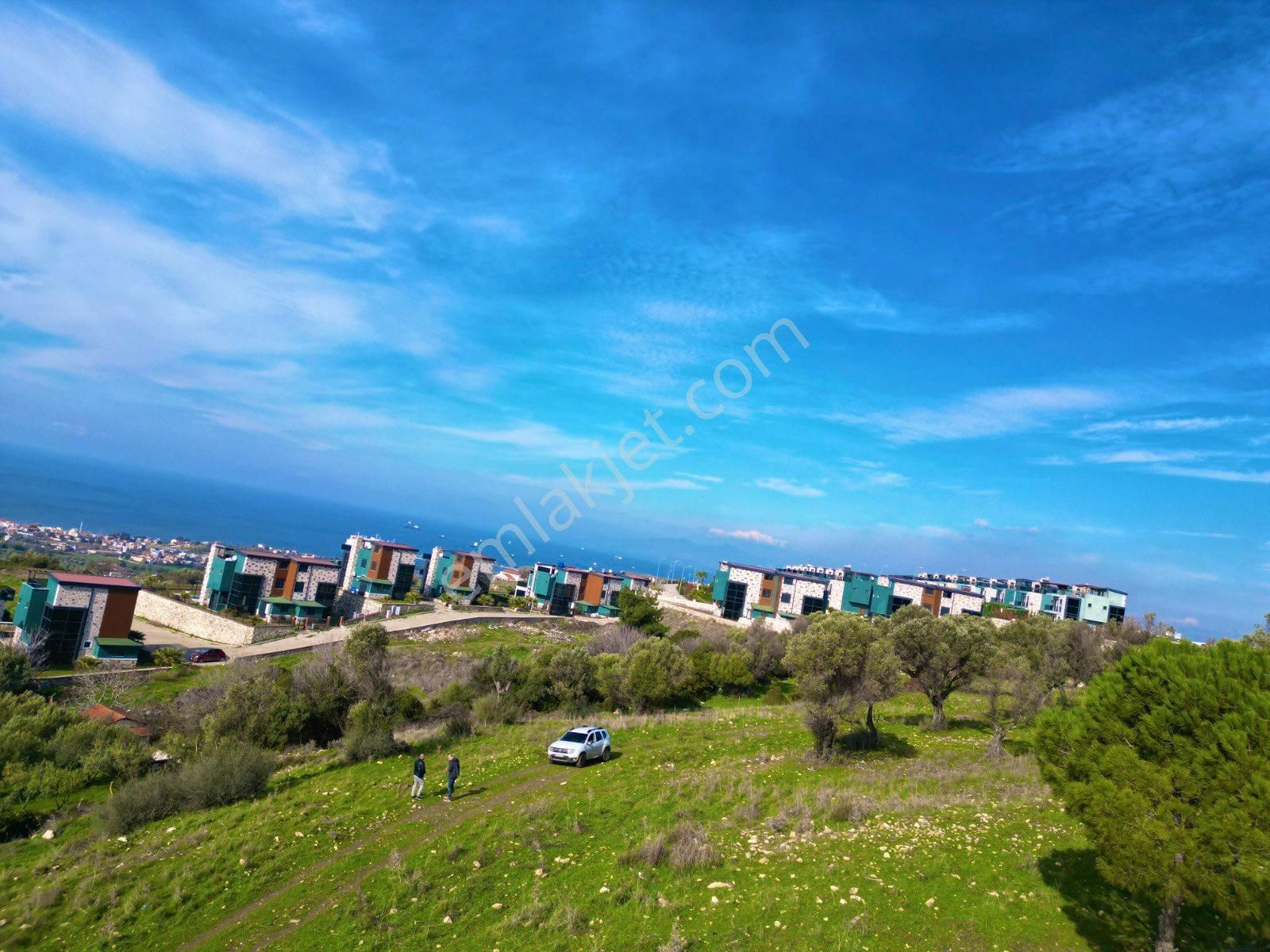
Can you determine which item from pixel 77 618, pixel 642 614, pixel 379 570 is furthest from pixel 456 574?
pixel 77 618

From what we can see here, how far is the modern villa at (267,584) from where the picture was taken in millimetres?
63594

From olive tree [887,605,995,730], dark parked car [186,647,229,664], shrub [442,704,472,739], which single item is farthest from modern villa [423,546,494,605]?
olive tree [887,605,995,730]

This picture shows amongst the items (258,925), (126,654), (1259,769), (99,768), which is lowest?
(126,654)

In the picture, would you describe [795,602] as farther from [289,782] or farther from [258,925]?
[258,925]

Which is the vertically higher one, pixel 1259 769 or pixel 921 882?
pixel 1259 769

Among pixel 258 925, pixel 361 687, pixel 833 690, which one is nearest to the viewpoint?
pixel 258 925

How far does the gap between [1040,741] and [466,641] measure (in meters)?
54.2

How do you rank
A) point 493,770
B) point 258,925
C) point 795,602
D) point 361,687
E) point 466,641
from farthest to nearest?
point 795,602 < point 466,641 < point 361,687 < point 493,770 < point 258,925

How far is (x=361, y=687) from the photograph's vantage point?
87.4 ft

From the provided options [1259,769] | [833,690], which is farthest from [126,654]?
[1259,769]

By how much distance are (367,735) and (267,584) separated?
51865 millimetres

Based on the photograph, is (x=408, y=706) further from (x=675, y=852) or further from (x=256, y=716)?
(x=675, y=852)

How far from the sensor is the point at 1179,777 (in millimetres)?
9883

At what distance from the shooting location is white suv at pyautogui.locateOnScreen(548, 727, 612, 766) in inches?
893
